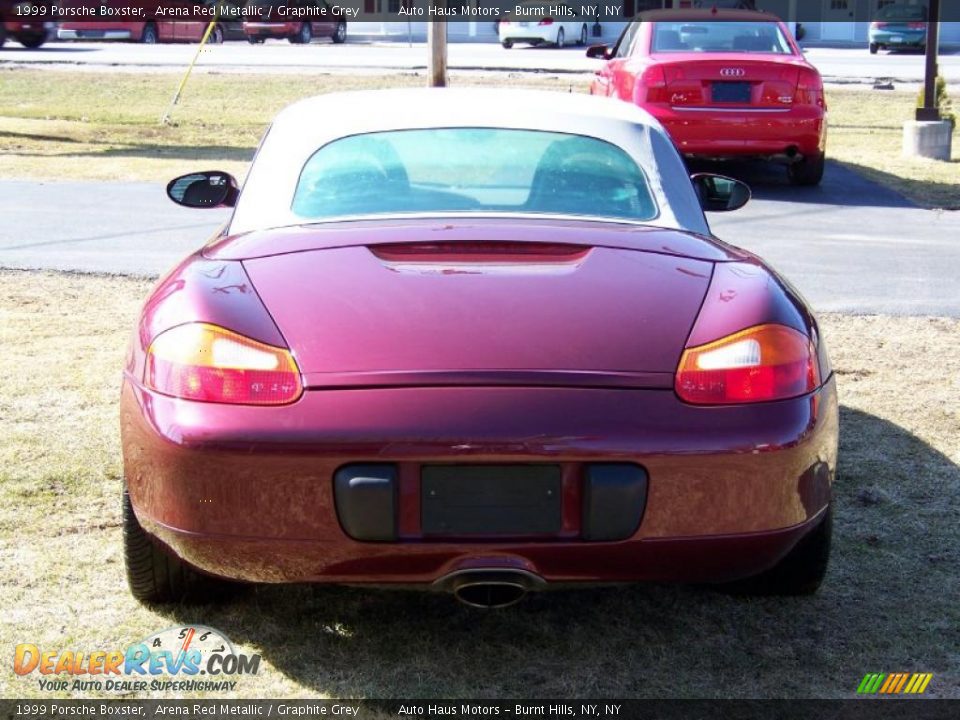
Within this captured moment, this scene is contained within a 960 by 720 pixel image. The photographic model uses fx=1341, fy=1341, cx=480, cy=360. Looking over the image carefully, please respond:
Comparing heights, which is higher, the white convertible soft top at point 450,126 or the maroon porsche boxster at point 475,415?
the white convertible soft top at point 450,126

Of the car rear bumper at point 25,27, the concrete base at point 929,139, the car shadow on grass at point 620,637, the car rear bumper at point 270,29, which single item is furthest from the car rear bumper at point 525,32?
the car shadow on grass at point 620,637

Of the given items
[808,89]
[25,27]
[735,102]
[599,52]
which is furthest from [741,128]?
[25,27]

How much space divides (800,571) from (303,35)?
4030cm

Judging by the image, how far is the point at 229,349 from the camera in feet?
9.55

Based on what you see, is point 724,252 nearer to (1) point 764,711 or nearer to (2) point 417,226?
(2) point 417,226

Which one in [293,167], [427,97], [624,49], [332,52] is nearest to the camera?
[293,167]

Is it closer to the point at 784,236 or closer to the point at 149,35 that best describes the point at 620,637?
the point at 784,236

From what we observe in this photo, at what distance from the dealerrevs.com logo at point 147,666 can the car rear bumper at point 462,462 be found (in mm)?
349

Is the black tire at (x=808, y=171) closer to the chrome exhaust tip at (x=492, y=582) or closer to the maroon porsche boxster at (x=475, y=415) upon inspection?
the maroon porsche boxster at (x=475, y=415)

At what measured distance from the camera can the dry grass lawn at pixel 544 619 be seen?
3.14 m

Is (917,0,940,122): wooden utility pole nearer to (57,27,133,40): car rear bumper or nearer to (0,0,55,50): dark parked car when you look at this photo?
(0,0,55,50): dark parked car

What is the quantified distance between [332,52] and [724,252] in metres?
34.2

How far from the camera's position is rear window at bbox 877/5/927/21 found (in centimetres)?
3988

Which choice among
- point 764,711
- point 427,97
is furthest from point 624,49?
point 764,711
